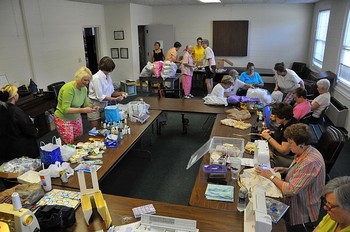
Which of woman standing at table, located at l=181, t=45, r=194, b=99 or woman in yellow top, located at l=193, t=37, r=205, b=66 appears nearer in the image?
woman standing at table, located at l=181, t=45, r=194, b=99

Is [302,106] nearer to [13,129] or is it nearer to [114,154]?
[114,154]

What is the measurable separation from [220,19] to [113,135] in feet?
23.5

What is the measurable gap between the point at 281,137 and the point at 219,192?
127 cm

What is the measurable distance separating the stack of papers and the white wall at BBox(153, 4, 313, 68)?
7.72m

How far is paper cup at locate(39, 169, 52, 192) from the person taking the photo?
2.18m

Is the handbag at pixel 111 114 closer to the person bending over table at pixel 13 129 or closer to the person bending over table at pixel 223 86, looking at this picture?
the person bending over table at pixel 13 129

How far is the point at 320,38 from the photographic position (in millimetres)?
7895

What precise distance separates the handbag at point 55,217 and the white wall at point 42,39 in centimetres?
387

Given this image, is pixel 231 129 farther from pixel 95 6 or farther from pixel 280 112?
pixel 95 6

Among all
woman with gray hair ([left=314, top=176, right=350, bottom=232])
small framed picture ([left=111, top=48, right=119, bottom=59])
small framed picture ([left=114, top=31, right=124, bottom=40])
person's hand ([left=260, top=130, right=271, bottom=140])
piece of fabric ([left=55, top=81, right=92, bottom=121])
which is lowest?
person's hand ([left=260, top=130, right=271, bottom=140])

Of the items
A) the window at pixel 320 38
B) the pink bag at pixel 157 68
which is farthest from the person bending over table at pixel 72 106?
the window at pixel 320 38

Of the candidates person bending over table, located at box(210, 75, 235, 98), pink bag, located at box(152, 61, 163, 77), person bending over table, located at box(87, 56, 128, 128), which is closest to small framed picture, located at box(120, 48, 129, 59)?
pink bag, located at box(152, 61, 163, 77)

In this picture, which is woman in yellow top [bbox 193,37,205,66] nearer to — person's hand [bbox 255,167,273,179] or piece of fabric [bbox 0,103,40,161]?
piece of fabric [bbox 0,103,40,161]

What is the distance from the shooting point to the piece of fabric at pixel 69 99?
10.3 feet
